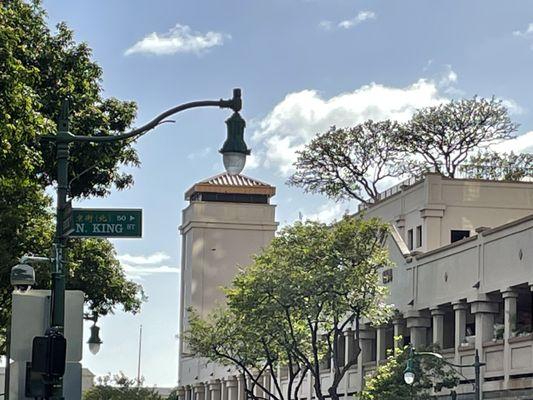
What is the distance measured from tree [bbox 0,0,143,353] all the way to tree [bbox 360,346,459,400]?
431 inches

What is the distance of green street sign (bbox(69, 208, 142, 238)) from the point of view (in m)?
16.9

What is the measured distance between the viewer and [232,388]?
9069 centimetres

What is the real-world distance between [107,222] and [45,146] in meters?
7.51

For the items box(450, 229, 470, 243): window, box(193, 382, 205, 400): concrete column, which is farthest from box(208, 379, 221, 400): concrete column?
box(450, 229, 470, 243): window

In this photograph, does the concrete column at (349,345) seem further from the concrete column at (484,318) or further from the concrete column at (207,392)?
the concrete column at (207,392)

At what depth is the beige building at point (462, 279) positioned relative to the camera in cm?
4344

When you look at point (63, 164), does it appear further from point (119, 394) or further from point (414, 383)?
point (119, 394)

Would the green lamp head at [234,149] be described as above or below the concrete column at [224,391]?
above

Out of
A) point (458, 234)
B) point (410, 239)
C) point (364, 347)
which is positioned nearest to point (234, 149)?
point (458, 234)

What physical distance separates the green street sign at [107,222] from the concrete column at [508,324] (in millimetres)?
28688

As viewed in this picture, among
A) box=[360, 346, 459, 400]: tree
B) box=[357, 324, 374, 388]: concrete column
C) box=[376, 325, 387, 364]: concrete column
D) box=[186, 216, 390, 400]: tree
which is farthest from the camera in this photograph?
box=[357, 324, 374, 388]: concrete column

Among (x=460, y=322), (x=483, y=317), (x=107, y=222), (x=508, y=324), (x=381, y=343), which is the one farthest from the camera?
(x=381, y=343)

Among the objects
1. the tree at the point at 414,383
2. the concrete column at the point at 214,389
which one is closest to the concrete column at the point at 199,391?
the concrete column at the point at 214,389

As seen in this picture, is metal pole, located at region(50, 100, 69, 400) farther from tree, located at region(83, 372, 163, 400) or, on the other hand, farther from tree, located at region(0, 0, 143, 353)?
tree, located at region(83, 372, 163, 400)
